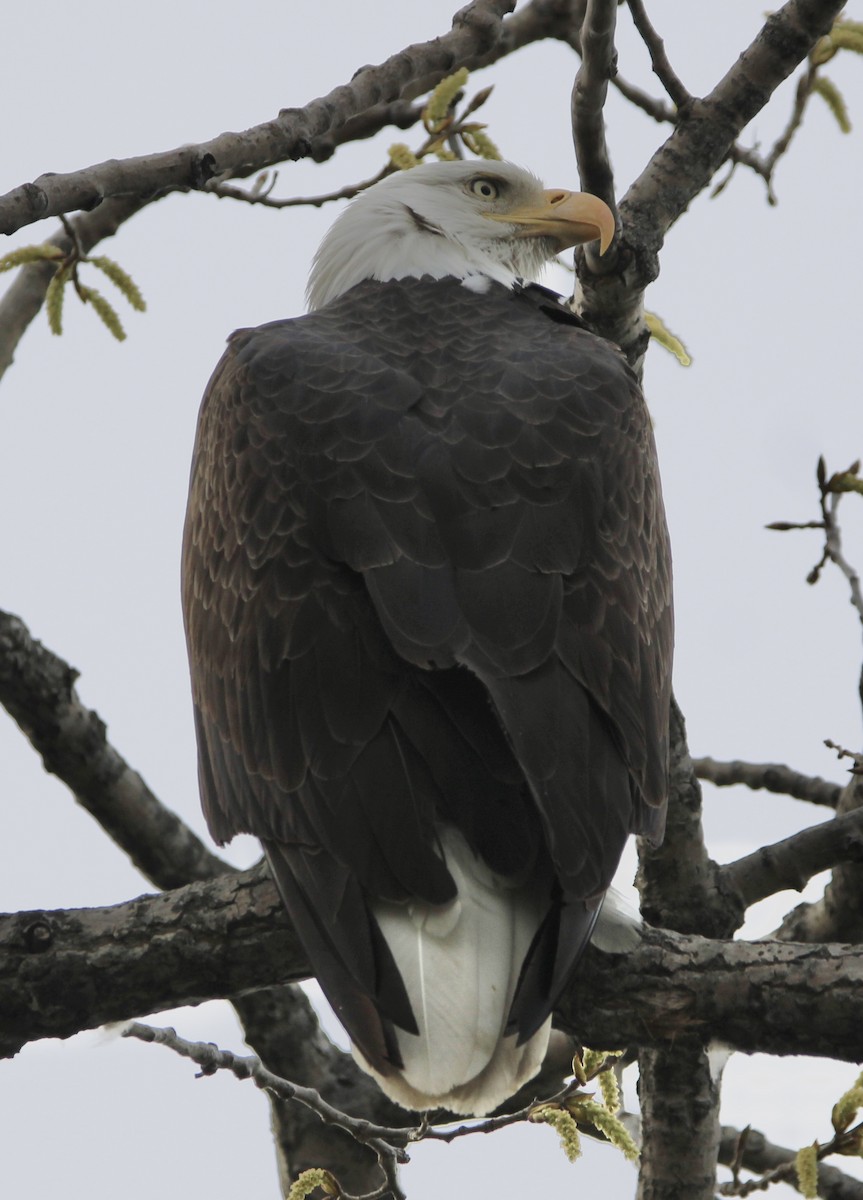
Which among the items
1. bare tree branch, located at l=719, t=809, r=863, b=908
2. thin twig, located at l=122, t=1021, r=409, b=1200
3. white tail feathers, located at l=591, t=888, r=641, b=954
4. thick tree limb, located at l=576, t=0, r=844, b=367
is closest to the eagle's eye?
thick tree limb, located at l=576, t=0, r=844, b=367

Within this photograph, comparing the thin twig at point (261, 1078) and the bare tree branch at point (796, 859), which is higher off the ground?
the bare tree branch at point (796, 859)

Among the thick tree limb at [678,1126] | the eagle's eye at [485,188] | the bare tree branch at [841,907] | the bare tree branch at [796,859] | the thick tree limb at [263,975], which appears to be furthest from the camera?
the eagle's eye at [485,188]

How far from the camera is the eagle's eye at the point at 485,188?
625 centimetres

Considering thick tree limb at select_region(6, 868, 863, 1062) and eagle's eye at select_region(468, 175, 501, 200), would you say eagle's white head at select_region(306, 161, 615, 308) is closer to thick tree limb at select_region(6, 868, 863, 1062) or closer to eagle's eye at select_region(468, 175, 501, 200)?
eagle's eye at select_region(468, 175, 501, 200)

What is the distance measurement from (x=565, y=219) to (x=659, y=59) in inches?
29.8

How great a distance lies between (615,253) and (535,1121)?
266 cm

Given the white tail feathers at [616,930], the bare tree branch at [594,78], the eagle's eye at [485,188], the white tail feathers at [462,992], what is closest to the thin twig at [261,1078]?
the white tail feathers at [462,992]

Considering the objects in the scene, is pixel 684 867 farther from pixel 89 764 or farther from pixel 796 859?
pixel 89 764

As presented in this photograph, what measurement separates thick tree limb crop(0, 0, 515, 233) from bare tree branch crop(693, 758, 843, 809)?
2.62m

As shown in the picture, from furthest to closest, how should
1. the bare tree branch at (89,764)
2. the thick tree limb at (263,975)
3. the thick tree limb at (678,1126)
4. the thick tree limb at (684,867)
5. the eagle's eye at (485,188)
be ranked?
the eagle's eye at (485,188), the bare tree branch at (89,764), the thick tree limb at (684,867), the thick tree limb at (678,1126), the thick tree limb at (263,975)

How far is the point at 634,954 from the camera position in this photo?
400cm

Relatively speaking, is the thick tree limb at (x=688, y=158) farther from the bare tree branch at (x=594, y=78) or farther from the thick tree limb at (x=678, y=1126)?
the thick tree limb at (x=678, y=1126)

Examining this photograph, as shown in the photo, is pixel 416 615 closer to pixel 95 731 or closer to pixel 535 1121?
pixel 535 1121

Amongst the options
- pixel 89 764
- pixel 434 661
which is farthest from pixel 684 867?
pixel 89 764
